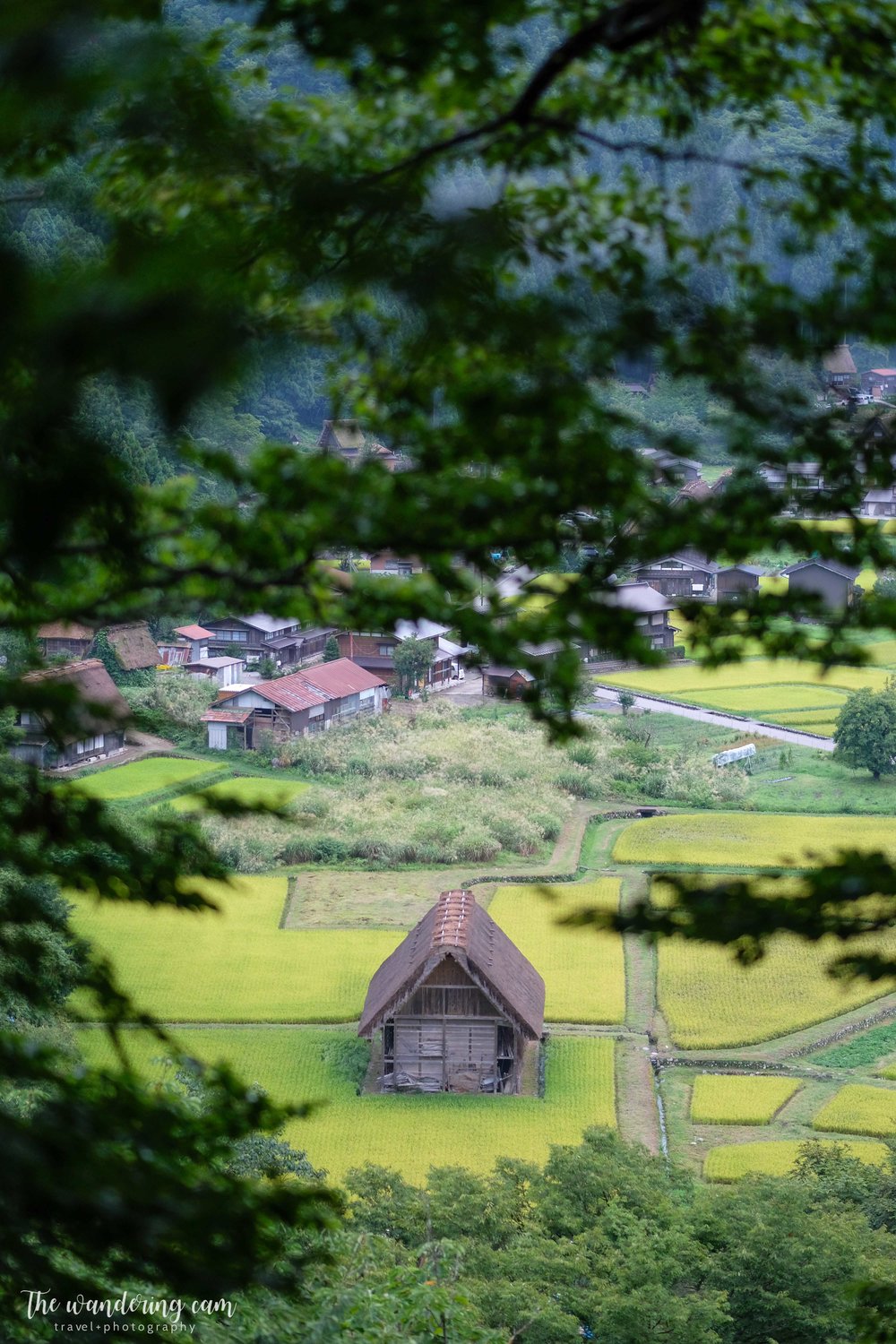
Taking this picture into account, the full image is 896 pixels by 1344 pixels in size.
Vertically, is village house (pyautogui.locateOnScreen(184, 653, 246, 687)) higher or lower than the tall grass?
lower

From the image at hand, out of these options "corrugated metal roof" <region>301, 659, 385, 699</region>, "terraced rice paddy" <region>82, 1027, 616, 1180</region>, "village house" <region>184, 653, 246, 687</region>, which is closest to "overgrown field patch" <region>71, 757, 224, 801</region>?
"corrugated metal roof" <region>301, 659, 385, 699</region>

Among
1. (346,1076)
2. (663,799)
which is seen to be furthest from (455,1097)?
(663,799)

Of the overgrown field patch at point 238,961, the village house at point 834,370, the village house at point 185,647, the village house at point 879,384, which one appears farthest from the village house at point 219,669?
the village house at point 834,370

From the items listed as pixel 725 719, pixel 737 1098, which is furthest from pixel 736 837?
pixel 737 1098

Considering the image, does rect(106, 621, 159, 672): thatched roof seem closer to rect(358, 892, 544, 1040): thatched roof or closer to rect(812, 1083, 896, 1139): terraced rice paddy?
rect(358, 892, 544, 1040): thatched roof

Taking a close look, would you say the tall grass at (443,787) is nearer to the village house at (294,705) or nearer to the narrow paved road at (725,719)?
the village house at (294,705)

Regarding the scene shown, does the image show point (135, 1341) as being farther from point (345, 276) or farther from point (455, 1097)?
point (455, 1097)

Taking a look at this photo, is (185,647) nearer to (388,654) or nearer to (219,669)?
(219,669)

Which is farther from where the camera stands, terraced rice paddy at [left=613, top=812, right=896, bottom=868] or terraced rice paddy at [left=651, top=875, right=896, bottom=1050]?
terraced rice paddy at [left=613, top=812, right=896, bottom=868]
